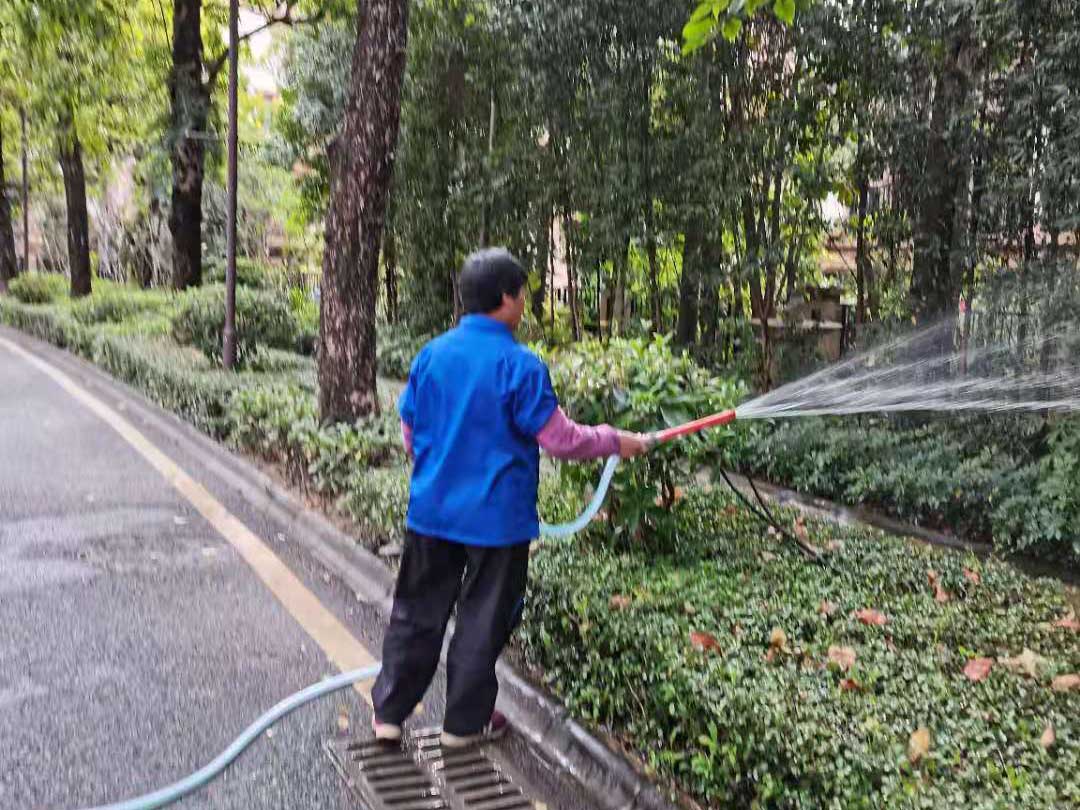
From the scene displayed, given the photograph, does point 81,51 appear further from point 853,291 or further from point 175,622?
→ point 175,622

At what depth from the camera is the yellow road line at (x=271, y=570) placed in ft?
14.6

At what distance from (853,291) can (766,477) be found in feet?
9.85

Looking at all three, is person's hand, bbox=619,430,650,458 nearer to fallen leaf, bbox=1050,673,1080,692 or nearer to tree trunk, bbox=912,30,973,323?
fallen leaf, bbox=1050,673,1080,692

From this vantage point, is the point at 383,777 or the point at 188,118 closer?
the point at 383,777

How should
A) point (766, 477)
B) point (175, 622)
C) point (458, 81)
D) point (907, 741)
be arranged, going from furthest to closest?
point (458, 81) < point (766, 477) < point (175, 622) < point (907, 741)

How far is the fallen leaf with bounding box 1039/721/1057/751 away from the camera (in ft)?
10.4

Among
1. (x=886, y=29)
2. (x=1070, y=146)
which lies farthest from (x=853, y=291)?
(x=1070, y=146)

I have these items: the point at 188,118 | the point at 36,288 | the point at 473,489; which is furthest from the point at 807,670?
the point at 36,288

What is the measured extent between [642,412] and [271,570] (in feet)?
8.22

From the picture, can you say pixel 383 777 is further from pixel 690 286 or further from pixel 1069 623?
pixel 690 286

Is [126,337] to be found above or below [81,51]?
below

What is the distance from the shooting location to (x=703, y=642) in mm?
3695

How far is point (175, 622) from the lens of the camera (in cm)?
475

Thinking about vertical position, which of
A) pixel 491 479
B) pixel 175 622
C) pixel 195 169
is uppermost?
pixel 195 169
